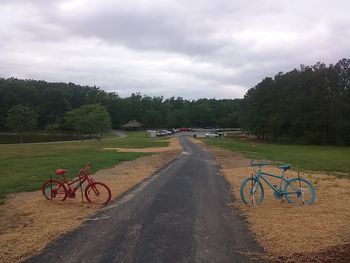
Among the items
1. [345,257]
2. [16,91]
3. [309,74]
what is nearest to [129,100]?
[16,91]

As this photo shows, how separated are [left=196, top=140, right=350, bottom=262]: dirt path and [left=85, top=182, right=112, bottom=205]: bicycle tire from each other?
10.8ft

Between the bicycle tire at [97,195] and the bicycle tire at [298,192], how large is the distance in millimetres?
4405

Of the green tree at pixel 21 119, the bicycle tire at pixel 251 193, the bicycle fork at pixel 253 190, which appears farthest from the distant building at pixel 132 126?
the bicycle fork at pixel 253 190

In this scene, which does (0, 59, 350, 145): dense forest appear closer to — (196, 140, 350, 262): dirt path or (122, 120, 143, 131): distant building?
(122, 120, 143, 131): distant building

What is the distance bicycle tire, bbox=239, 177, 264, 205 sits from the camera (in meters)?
11.2

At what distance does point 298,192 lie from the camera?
435 inches

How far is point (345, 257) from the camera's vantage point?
6.62 m

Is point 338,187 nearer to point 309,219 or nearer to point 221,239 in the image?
point 309,219

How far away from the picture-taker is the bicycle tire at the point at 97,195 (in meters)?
11.5

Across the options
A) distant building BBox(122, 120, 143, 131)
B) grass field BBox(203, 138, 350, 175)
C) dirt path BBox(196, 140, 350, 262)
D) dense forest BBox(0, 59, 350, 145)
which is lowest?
grass field BBox(203, 138, 350, 175)

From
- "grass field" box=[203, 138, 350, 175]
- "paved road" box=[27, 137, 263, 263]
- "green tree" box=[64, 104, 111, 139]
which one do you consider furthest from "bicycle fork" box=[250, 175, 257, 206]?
"green tree" box=[64, 104, 111, 139]

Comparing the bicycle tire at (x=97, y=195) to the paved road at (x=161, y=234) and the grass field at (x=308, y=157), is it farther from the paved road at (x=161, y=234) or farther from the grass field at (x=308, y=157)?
the grass field at (x=308, y=157)

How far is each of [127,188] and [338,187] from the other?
266 inches

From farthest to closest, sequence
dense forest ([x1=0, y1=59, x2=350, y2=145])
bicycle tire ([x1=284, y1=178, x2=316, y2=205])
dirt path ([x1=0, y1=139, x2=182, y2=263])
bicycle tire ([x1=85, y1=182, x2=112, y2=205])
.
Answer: dense forest ([x1=0, y1=59, x2=350, y2=145]), bicycle tire ([x1=85, y1=182, x2=112, y2=205]), bicycle tire ([x1=284, y1=178, x2=316, y2=205]), dirt path ([x1=0, y1=139, x2=182, y2=263])
